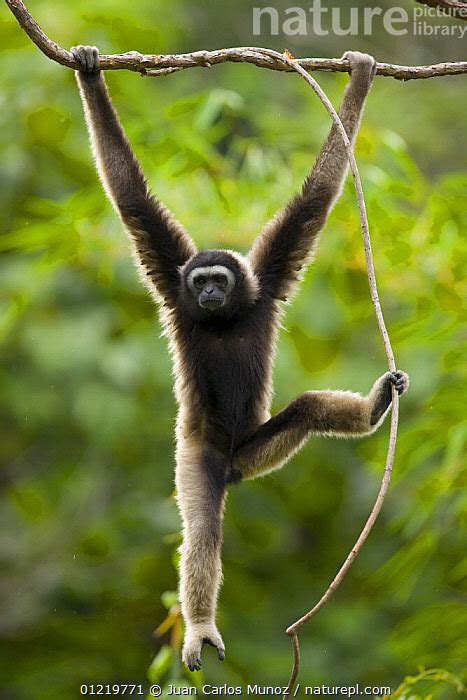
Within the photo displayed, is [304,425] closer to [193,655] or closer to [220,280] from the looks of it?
[220,280]

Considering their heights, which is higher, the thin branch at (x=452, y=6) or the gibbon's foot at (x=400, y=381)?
the thin branch at (x=452, y=6)

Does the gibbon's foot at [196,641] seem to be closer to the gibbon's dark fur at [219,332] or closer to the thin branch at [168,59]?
the gibbon's dark fur at [219,332]

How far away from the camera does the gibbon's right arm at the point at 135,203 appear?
4531 mm

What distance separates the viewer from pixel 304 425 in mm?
4590

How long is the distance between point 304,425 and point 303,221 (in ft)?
3.25

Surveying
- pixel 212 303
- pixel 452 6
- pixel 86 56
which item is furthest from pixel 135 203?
pixel 452 6

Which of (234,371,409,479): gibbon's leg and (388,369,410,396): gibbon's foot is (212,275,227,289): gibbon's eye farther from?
(388,369,410,396): gibbon's foot

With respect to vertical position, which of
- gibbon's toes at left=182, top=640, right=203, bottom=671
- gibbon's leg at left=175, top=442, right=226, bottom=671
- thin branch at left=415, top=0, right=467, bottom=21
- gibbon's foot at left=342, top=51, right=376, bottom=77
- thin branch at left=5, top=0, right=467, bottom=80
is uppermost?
thin branch at left=415, top=0, right=467, bottom=21

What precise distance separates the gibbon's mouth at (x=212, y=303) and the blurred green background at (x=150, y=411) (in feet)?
7.17

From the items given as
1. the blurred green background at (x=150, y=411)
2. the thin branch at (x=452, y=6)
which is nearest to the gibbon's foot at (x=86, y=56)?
the thin branch at (x=452, y=6)

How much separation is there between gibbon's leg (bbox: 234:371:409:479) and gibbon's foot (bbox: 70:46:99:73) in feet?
5.71

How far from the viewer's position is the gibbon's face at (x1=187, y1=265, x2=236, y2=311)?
453 cm

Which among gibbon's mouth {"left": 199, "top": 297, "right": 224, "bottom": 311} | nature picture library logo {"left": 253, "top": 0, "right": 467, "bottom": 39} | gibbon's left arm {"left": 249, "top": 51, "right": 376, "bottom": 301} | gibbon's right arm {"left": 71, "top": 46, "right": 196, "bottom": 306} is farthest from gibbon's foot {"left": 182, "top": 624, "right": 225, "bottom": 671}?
nature picture library logo {"left": 253, "top": 0, "right": 467, "bottom": 39}

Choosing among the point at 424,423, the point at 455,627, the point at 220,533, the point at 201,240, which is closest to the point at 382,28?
the point at 201,240
